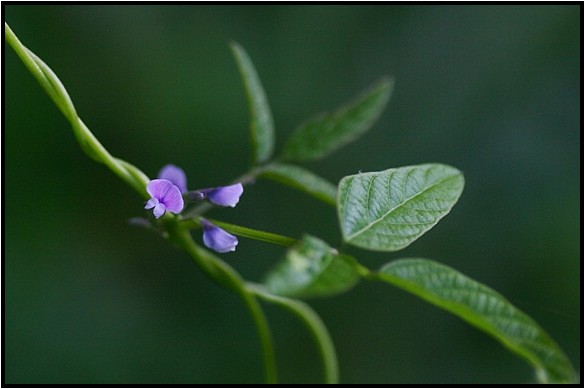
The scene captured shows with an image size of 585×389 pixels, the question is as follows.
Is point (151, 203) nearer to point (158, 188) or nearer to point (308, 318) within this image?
point (158, 188)

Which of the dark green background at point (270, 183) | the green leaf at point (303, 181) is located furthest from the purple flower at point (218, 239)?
the dark green background at point (270, 183)

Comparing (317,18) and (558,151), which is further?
(317,18)

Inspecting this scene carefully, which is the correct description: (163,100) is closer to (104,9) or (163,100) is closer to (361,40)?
(104,9)

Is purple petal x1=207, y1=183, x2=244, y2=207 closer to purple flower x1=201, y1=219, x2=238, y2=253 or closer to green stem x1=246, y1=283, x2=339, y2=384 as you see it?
purple flower x1=201, y1=219, x2=238, y2=253

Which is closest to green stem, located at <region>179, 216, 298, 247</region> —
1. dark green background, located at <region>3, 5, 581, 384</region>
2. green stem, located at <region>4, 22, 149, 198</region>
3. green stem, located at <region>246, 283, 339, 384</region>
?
green stem, located at <region>4, 22, 149, 198</region>

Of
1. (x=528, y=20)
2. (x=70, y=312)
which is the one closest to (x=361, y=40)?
(x=528, y=20)
